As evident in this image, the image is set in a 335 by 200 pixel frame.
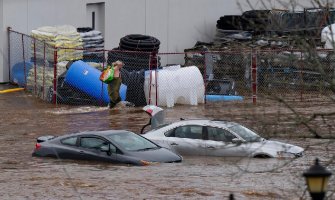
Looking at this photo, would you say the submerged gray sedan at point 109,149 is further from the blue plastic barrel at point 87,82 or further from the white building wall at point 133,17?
the white building wall at point 133,17

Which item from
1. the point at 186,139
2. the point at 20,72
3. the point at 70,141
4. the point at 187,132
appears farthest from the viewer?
the point at 20,72

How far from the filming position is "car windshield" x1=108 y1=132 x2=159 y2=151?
72.7 ft

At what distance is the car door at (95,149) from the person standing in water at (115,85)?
10.7m

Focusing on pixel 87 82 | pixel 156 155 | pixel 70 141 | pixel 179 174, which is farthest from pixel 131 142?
pixel 87 82

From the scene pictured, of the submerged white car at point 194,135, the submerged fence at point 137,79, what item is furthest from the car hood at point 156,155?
the submerged fence at point 137,79

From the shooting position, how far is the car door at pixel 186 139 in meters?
23.2

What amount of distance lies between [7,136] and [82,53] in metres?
11.2

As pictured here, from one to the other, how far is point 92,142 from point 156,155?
5.40ft

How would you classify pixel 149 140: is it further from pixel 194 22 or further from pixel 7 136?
pixel 194 22

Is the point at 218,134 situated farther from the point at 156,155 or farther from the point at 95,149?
the point at 95,149

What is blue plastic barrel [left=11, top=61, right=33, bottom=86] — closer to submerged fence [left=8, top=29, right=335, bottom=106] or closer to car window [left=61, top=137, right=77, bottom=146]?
submerged fence [left=8, top=29, right=335, bottom=106]

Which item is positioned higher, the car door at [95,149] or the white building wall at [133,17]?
the white building wall at [133,17]

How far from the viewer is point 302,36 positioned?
439 inches

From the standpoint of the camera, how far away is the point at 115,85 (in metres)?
33.5
